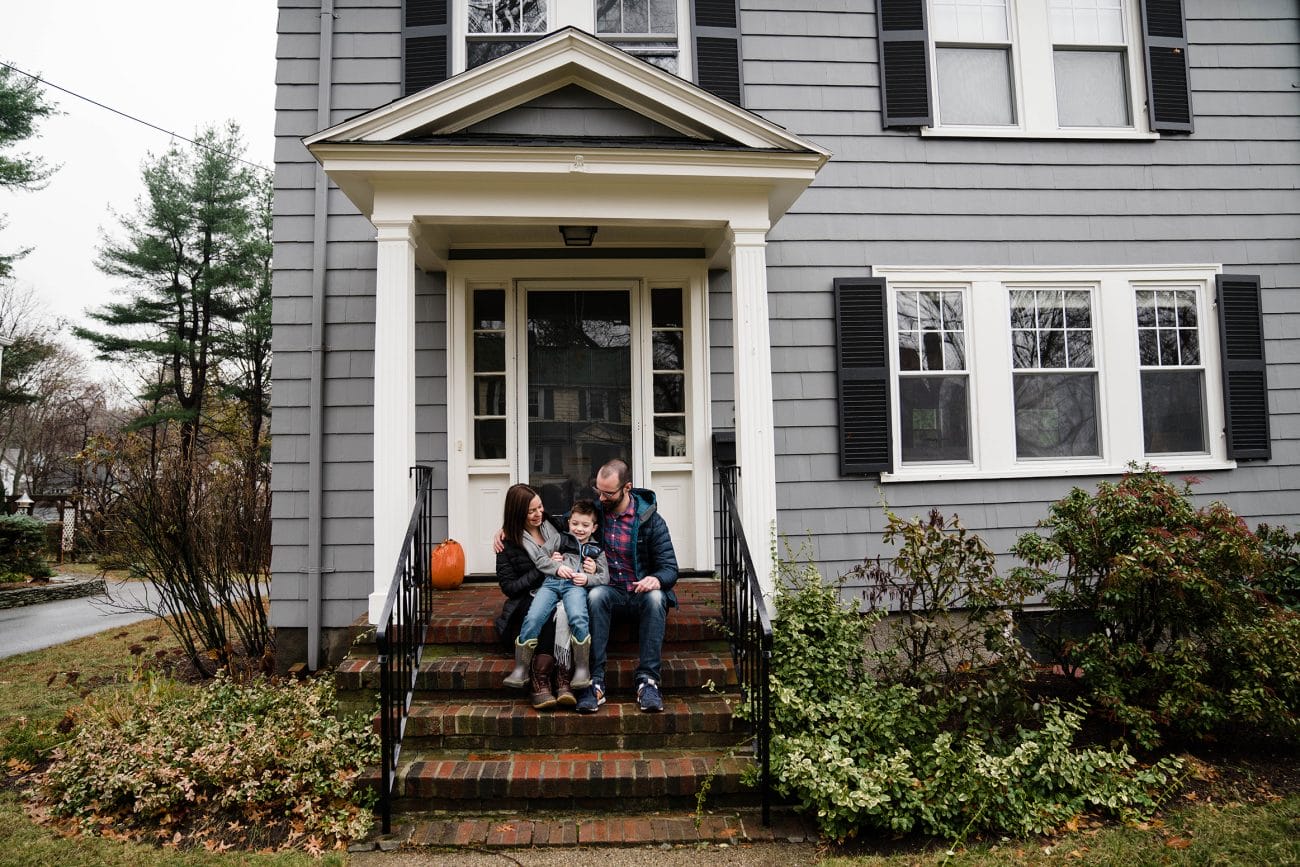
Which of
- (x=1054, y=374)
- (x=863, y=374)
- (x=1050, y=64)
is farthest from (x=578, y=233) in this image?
(x=1050, y=64)

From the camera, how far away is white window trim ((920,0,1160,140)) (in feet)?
18.8

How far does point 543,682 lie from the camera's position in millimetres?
3744

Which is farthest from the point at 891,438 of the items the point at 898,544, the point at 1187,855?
the point at 1187,855

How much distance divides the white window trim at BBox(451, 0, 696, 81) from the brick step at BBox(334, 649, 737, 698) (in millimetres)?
4280

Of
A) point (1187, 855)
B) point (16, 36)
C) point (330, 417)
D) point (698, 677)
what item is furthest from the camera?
point (16, 36)

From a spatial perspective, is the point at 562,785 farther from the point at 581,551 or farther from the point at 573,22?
the point at 573,22

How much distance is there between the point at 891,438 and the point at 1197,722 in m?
A: 2.43

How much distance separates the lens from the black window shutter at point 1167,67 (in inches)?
227

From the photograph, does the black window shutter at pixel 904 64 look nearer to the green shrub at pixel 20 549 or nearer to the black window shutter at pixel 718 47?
the black window shutter at pixel 718 47

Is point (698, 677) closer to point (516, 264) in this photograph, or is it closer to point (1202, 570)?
point (1202, 570)

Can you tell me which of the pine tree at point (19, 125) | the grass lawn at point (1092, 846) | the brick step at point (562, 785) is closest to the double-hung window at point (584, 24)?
the brick step at point (562, 785)

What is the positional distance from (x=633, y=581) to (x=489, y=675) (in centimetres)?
91

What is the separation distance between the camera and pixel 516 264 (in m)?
5.34

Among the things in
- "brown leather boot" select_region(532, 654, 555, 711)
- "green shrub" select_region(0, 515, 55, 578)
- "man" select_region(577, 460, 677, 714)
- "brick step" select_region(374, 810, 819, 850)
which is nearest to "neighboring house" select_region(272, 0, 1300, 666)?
"man" select_region(577, 460, 677, 714)
